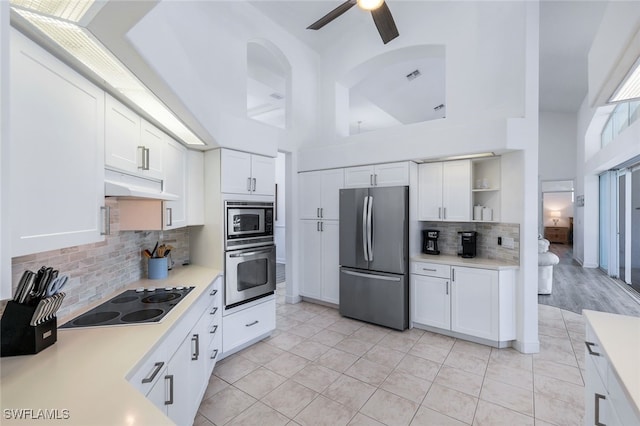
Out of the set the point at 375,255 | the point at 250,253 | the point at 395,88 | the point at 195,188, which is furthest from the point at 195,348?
the point at 395,88

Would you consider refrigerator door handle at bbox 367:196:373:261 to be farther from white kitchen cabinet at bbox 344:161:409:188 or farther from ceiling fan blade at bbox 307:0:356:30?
ceiling fan blade at bbox 307:0:356:30

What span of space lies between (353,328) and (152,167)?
2.88 m

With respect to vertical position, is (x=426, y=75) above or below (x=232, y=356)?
above

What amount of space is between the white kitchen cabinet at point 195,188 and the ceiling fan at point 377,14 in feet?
6.53

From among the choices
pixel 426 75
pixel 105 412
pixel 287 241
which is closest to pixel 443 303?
pixel 287 241

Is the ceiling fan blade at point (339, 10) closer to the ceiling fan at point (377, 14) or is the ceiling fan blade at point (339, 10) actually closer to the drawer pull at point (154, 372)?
the ceiling fan at point (377, 14)

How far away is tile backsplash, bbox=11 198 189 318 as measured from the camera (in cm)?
155

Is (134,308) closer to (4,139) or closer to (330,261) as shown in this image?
(4,139)

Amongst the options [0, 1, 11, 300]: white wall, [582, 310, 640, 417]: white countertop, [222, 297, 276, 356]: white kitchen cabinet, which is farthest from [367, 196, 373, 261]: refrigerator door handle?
[0, 1, 11, 300]: white wall

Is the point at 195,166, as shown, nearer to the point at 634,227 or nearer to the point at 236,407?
the point at 236,407

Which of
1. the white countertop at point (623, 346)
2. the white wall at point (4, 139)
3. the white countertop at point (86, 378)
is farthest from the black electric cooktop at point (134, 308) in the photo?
the white countertop at point (623, 346)

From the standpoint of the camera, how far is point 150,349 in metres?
1.31

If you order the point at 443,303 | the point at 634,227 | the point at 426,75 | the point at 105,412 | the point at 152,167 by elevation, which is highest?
the point at 426,75

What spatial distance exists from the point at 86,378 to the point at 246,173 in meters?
2.26
